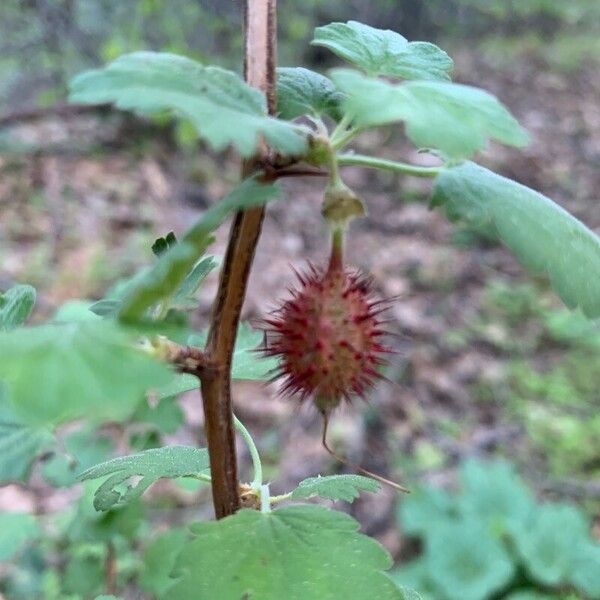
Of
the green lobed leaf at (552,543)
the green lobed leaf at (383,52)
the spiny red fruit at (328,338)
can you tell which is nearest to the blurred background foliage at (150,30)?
the green lobed leaf at (552,543)

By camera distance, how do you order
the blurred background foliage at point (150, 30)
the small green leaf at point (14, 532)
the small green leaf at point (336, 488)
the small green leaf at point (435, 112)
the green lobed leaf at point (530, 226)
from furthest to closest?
the blurred background foliage at point (150, 30) → the small green leaf at point (14, 532) → the small green leaf at point (336, 488) → the green lobed leaf at point (530, 226) → the small green leaf at point (435, 112)

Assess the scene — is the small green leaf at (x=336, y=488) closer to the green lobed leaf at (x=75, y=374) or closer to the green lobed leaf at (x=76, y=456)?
the green lobed leaf at (x=75, y=374)

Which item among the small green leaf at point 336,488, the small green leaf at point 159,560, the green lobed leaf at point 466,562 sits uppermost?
the small green leaf at point 336,488

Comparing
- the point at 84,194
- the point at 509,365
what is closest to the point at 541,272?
the point at 509,365

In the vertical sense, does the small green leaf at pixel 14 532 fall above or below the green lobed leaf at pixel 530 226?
below

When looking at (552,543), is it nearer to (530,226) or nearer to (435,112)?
(530,226)

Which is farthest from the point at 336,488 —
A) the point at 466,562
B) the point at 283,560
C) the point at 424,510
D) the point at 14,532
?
the point at 424,510

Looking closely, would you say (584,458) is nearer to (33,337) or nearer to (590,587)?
(590,587)
